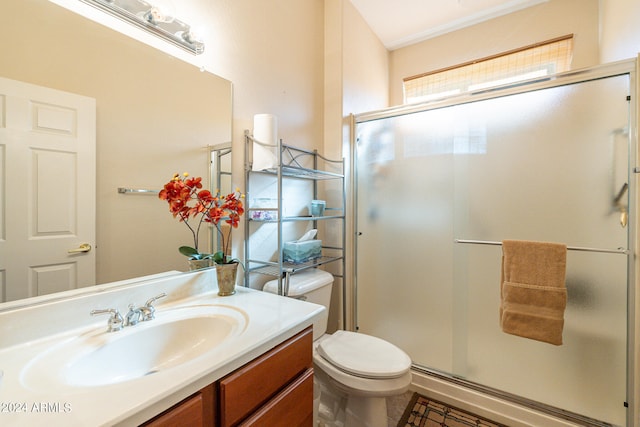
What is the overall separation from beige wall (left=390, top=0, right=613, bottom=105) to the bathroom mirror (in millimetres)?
2100

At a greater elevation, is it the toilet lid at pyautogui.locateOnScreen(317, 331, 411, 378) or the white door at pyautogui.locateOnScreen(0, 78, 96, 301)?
the white door at pyautogui.locateOnScreen(0, 78, 96, 301)

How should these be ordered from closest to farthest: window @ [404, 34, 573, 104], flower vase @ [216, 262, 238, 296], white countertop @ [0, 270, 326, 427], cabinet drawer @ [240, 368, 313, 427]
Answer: white countertop @ [0, 270, 326, 427] → cabinet drawer @ [240, 368, 313, 427] → flower vase @ [216, 262, 238, 296] → window @ [404, 34, 573, 104]

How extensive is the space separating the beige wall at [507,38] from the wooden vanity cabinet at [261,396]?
2574mm

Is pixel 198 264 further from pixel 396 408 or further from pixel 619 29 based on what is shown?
pixel 619 29

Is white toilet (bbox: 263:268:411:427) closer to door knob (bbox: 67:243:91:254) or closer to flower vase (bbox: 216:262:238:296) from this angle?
flower vase (bbox: 216:262:238:296)

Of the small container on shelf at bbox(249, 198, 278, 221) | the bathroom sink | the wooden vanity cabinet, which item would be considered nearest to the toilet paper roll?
the small container on shelf at bbox(249, 198, 278, 221)

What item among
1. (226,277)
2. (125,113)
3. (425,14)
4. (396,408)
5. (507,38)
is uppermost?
(425,14)

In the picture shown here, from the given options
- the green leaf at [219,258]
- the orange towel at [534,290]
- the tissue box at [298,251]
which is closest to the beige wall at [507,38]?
the orange towel at [534,290]

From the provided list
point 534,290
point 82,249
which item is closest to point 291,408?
point 82,249

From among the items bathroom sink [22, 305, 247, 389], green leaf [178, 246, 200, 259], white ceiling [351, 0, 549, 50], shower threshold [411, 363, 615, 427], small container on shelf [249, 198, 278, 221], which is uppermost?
white ceiling [351, 0, 549, 50]

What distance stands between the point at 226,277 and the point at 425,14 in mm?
2484

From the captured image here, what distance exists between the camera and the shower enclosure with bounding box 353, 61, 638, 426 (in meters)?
1.33

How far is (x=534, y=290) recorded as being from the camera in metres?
1.36

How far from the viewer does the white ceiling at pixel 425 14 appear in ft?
6.71
